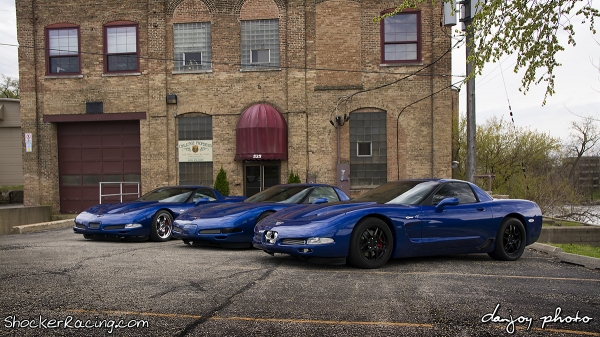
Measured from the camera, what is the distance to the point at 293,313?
4832 mm

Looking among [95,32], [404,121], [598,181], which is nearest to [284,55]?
[404,121]

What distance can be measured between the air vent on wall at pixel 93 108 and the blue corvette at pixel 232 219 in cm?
1542

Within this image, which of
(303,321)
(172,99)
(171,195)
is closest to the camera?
(303,321)

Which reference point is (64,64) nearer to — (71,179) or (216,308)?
(71,179)

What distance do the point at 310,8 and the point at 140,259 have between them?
17.0 m

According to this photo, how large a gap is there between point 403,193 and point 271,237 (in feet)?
6.84

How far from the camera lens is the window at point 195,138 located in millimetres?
23938

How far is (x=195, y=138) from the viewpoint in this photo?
24000 mm

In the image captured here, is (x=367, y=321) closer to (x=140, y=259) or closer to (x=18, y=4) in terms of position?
(x=140, y=259)

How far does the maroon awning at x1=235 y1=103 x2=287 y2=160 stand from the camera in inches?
889

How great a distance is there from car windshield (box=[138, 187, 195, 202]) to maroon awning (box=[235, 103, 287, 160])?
967cm

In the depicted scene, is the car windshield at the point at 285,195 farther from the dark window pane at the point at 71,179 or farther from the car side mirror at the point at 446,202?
the dark window pane at the point at 71,179

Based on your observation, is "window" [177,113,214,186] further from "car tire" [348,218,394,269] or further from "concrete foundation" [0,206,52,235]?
"car tire" [348,218,394,269]

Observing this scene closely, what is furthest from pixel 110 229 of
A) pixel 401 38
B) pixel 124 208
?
pixel 401 38
